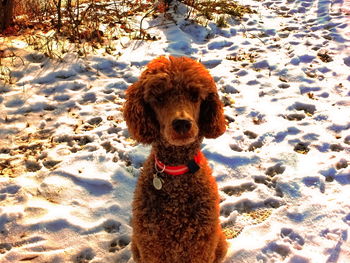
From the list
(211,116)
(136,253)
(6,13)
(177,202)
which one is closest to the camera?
(177,202)

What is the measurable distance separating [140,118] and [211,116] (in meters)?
0.53

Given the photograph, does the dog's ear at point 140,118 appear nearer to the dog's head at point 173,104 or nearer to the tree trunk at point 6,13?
the dog's head at point 173,104

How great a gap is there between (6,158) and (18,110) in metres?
→ 0.94

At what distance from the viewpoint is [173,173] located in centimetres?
225

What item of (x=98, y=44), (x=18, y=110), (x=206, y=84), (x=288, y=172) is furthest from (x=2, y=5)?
(x=288, y=172)

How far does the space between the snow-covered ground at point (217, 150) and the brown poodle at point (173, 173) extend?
650mm

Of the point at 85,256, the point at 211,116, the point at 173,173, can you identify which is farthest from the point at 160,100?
the point at 85,256

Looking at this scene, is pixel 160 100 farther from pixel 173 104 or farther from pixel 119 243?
pixel 119 243

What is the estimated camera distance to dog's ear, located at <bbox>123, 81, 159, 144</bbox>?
2254 mm

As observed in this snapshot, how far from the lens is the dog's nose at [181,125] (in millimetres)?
1946

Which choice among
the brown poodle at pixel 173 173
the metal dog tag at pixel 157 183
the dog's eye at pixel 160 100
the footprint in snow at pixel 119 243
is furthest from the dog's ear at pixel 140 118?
the footprint in snow at pixel 119 243

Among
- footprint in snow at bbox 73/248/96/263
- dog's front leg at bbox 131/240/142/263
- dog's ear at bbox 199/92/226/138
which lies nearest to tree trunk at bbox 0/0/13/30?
footprint in snow at bbox 73/248/96/263

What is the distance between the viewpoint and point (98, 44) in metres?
6.10

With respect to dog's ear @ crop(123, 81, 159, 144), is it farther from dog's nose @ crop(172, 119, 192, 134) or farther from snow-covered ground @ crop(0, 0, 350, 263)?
snow-covered ground @ crop(0, 0, 350, 263)
